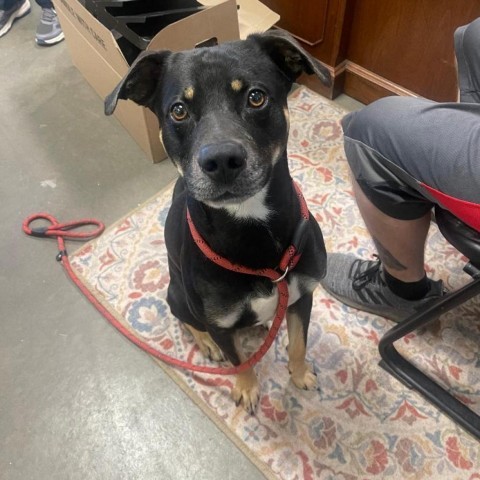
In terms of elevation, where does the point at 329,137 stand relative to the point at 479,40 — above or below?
below

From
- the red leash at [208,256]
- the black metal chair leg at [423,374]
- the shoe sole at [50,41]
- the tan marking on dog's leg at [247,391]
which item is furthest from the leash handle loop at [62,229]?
the shoe sole at [50,41]

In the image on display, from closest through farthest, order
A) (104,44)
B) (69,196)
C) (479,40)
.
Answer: (479,40) → (104,44) → (69,196)

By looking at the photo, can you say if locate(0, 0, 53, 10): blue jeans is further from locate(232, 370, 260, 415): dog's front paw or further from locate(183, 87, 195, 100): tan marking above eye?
locate(232, 370, 260, 415): dog's front paw

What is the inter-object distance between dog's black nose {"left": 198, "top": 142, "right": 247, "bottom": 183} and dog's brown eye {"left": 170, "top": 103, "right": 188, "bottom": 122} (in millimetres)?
161

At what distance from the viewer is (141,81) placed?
1168 mm

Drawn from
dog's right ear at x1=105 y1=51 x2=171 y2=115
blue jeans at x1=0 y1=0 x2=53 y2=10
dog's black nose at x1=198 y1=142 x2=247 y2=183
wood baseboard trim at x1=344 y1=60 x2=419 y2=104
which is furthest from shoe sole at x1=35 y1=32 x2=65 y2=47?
dog's black nose at x1=198 y1=142 x2=247 y2=183

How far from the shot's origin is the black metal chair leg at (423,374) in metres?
1.37

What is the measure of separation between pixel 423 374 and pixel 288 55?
1.15 m

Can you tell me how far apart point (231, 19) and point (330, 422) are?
1.82 meters

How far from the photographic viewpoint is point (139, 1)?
7.70 feet

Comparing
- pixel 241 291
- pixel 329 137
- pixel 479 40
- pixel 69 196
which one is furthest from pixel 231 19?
pixel 241 291

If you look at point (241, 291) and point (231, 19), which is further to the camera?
point (231, 19)

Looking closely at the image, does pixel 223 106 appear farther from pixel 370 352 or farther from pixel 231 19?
pixel 231 19

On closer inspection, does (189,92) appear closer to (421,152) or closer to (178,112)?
(178,112)
